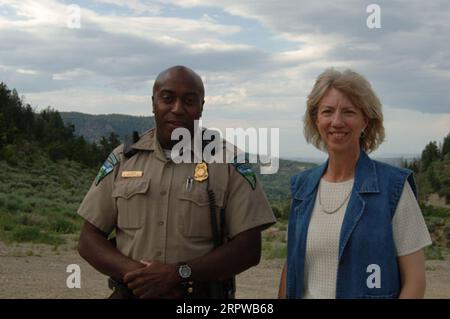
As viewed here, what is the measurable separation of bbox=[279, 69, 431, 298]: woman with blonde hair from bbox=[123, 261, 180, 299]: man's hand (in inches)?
23.6

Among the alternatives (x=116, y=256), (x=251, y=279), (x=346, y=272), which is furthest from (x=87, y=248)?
(x=251, y=279)

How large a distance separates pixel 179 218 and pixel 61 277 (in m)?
7.83

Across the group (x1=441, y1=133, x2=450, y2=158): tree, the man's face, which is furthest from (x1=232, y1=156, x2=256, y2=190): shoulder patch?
(x1=441, y1=133, x2=450, y2=158): tree

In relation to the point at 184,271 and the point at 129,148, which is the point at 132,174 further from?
the point at 184,271

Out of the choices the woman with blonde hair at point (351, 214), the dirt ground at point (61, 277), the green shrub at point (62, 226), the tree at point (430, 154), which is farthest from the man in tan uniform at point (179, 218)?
the tree at point (430, 154)

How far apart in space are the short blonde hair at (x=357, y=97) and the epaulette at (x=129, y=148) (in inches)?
38.5

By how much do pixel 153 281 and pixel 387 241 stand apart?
120 cm

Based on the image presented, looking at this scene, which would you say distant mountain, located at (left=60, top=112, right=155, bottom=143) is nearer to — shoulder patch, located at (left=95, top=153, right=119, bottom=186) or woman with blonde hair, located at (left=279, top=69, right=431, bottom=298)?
shoulder patch, located at (left=95, top=153, right=119, bottom=186)

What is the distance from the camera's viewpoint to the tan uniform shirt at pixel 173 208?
3377 millimetres

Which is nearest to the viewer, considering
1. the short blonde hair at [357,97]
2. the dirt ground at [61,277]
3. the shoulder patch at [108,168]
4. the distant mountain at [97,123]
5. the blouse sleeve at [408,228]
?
the blouse sleeve at [408,228]

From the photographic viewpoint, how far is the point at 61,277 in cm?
1062

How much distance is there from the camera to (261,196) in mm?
3463

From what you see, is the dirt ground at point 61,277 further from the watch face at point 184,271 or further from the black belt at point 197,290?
the watch face at point 184,271

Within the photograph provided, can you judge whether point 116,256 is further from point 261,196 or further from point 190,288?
point 261,196
